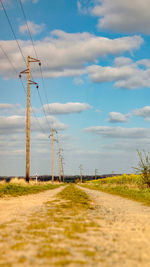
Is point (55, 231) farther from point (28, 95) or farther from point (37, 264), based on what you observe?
point (28, 95)

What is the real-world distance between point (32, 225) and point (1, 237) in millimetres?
943

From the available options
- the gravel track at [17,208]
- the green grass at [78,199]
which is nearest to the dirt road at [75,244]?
the gravel track at [17,208]

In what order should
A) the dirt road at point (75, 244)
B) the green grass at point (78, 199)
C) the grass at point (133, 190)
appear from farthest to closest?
the grass at point (133, 190), the green grass at point (78, 199), the dirt road at point (75, 244)

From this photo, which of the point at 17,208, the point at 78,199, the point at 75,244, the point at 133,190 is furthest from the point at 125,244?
the point at 133,190

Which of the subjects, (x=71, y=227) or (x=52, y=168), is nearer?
(x=71, y=227)

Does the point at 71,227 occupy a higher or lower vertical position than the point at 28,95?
lower

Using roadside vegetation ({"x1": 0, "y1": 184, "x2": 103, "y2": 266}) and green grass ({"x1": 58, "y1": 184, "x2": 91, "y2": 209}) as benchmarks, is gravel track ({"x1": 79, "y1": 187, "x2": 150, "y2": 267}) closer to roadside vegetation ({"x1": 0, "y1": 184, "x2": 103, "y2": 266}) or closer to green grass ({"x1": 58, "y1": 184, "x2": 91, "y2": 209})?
roadside vegetation ({"x1": 0, "y1": 184, "x2": 103, "y2": 266})

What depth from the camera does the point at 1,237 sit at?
3750 millimetres

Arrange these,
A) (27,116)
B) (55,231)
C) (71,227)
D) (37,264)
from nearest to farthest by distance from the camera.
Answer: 1. (37,264)
2. (55,231)
3. (71,227)
4. (27,116)

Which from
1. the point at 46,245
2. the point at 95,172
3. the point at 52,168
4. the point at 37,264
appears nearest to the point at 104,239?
the point at 46,245

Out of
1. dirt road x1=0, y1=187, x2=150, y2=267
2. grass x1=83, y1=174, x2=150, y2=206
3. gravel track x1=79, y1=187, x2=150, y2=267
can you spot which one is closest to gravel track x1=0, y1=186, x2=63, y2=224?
dirt road x1=0, y1=187, x2=150, y2=267

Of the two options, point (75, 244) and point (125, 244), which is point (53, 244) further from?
point (125, 244)

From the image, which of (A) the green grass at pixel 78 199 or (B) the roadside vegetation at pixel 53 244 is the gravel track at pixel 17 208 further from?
(B) the roadside vegetation at pixel 53 244

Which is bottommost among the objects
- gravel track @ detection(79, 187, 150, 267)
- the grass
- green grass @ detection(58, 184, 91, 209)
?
the grass
